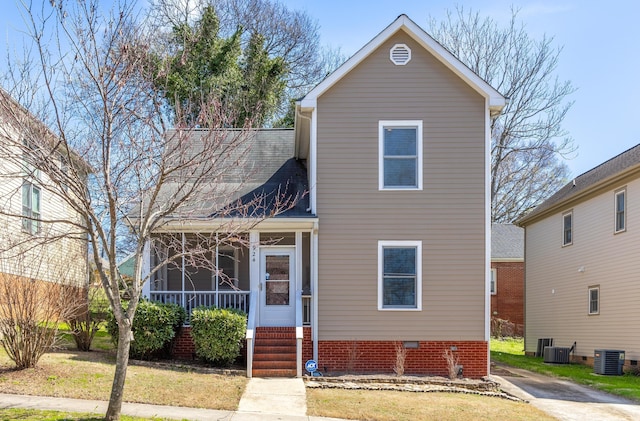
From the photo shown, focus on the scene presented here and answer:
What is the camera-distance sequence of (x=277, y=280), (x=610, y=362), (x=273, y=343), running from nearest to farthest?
1. (x=273, y=343)
2. (x=277, y=280)
3. (x=610, y=362)

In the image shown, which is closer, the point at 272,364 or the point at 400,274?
the point at 272,364

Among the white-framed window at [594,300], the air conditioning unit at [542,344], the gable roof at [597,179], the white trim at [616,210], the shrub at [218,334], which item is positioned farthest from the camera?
the air conditioning unit at [542,344]

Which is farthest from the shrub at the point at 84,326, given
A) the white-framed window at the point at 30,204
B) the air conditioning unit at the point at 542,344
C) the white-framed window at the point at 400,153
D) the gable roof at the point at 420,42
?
the air conditioning unit at the point at 542,344

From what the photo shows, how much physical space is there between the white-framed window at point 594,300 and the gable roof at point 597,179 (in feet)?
9.77

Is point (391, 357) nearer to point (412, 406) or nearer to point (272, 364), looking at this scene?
point (272, 364)

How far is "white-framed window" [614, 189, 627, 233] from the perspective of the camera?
1798cm

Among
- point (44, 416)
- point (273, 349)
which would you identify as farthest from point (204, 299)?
point (44, 416)

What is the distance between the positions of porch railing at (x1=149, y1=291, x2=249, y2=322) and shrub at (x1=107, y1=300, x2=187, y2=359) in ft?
2.88

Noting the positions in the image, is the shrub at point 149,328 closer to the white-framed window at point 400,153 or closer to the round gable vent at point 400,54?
the white-framed window at point 400,153

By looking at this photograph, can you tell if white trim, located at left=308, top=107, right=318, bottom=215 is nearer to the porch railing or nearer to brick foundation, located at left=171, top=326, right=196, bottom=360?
the porch railing

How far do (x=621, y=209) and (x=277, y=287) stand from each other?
1003cm

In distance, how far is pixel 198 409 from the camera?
10.3 meters

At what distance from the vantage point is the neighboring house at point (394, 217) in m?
14.8

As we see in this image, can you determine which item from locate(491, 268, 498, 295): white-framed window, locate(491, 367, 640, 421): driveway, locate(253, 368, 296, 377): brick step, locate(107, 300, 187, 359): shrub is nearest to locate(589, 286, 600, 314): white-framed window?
locate(491, 367, 640, 421): driveway
